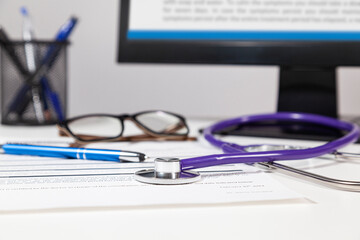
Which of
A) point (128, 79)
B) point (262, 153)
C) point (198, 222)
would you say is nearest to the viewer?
point (198, 222)

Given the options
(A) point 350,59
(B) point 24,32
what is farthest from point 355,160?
(B) point 24,32

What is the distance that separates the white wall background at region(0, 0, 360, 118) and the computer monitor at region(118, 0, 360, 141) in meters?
0.24

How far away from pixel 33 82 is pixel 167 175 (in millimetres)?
458

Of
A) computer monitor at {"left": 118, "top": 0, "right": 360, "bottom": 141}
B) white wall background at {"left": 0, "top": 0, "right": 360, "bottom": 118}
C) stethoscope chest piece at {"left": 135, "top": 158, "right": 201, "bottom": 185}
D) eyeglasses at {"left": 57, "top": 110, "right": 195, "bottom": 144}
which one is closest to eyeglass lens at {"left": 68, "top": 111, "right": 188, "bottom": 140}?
eyeglasses at {"left": 57, "top": 110, "right": 195, "bottom": 144}

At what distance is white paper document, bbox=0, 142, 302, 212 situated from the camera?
281 millimetres

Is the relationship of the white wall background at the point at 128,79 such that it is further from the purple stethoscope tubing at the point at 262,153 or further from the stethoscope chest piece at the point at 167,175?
the stethoscope chest piece at the point at 167,175

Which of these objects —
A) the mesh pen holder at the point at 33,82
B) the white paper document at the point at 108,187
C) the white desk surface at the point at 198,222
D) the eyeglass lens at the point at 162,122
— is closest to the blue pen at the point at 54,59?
the mesh pen holder at the point at 33,82

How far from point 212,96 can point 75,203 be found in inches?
26.4

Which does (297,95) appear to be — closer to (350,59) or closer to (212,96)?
(350,59)

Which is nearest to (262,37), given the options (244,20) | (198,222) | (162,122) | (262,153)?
(244,20)

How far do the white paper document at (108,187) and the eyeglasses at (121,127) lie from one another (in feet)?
0.44

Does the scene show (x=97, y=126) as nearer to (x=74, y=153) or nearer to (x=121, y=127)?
(x=121, y=127)

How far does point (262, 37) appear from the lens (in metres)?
0.64

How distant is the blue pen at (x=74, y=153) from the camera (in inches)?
16.0
